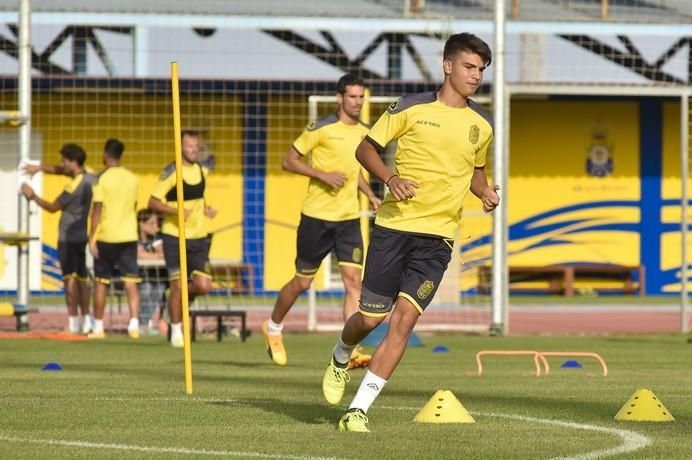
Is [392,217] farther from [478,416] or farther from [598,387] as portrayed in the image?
[598,387]

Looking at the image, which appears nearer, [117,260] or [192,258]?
[192,258]

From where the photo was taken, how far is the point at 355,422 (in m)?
7.75

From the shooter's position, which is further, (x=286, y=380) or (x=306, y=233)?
(x=306, y=233)

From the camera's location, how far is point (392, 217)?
828 centimetres

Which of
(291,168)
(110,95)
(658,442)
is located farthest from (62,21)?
(658,442)

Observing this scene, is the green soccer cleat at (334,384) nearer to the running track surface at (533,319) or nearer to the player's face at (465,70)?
the player's face at (465,70)

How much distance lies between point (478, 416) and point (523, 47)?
1951 centimetres

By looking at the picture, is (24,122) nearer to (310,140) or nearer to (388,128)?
(310,140)

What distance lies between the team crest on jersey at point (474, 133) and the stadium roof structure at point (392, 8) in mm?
17587

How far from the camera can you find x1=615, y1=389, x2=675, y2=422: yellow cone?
334 inches

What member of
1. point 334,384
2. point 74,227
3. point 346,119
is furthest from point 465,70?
point 74,227

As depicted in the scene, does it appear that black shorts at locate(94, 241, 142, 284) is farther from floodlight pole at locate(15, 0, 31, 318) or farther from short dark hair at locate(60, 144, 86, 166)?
floodlight pole at locate(15, 0, 31, 318)

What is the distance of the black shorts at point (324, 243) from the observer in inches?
513

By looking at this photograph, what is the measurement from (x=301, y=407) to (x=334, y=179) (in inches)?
150
